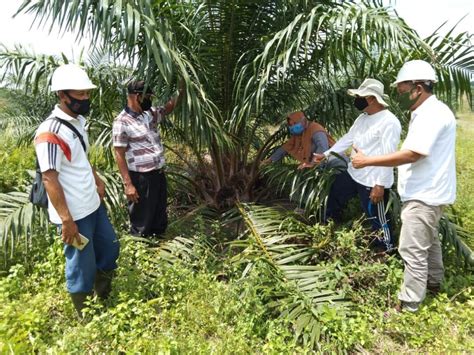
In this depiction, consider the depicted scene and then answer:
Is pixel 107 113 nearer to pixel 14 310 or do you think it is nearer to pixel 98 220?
pixel 98 220

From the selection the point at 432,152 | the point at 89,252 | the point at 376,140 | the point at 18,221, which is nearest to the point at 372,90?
the point at 376,140

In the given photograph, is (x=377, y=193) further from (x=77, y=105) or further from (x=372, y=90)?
(x=77, y=105)

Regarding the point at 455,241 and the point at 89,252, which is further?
the point at 455,241

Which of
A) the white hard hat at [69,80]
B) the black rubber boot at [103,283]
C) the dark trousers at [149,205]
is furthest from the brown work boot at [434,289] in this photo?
the white hard hat at [69,80]

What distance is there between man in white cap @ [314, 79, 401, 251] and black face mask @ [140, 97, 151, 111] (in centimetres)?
140

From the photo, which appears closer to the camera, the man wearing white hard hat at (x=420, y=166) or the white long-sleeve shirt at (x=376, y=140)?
the man wearing white hard hat at (x=420, y=166)

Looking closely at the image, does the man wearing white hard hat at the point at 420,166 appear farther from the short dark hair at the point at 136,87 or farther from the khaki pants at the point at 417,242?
the short dark hair at the point at 136,87

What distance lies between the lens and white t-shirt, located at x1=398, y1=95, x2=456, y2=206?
2174 millimetres

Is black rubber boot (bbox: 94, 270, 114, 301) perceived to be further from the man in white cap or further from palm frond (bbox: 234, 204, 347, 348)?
A: the man in white cap

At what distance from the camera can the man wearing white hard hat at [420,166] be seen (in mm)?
2195

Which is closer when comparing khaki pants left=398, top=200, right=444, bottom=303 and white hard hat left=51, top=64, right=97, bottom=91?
white hard hat left=51, top=64, right=97, bottom=91

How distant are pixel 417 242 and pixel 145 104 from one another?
2040 millimetres

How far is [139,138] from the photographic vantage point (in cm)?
284

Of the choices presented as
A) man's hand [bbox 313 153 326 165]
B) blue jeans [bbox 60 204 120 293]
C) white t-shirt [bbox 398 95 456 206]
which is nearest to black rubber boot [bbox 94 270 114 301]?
blue jeans [bbox 60 204 120 293]
